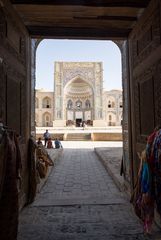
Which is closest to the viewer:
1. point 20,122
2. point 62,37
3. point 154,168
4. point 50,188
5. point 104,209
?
point 154,168

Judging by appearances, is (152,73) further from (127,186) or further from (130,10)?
(127,186)

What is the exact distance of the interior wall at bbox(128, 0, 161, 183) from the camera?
9.55 feet

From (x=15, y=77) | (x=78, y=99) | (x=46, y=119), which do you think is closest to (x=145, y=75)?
(x=15, y=77)

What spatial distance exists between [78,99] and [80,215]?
123 feet

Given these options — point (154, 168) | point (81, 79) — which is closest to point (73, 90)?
point (81, 79)

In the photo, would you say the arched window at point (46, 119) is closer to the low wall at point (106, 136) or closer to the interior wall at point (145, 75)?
the low wall at point (106, 136)

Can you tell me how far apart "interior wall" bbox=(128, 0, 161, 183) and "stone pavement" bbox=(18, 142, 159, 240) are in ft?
2.74

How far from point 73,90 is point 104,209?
36067 mm

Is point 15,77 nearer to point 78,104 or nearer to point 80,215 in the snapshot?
point 80,215

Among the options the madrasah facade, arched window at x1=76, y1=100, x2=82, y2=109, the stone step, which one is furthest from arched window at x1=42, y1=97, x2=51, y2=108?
the stone step

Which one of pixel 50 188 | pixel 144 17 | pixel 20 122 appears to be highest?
pixel 144 17

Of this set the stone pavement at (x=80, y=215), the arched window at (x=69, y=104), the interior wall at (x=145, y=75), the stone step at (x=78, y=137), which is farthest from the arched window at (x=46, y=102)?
the interior wall at (x=145, y=75)

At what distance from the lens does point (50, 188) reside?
5.41m

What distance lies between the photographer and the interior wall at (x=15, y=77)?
2.81 m
